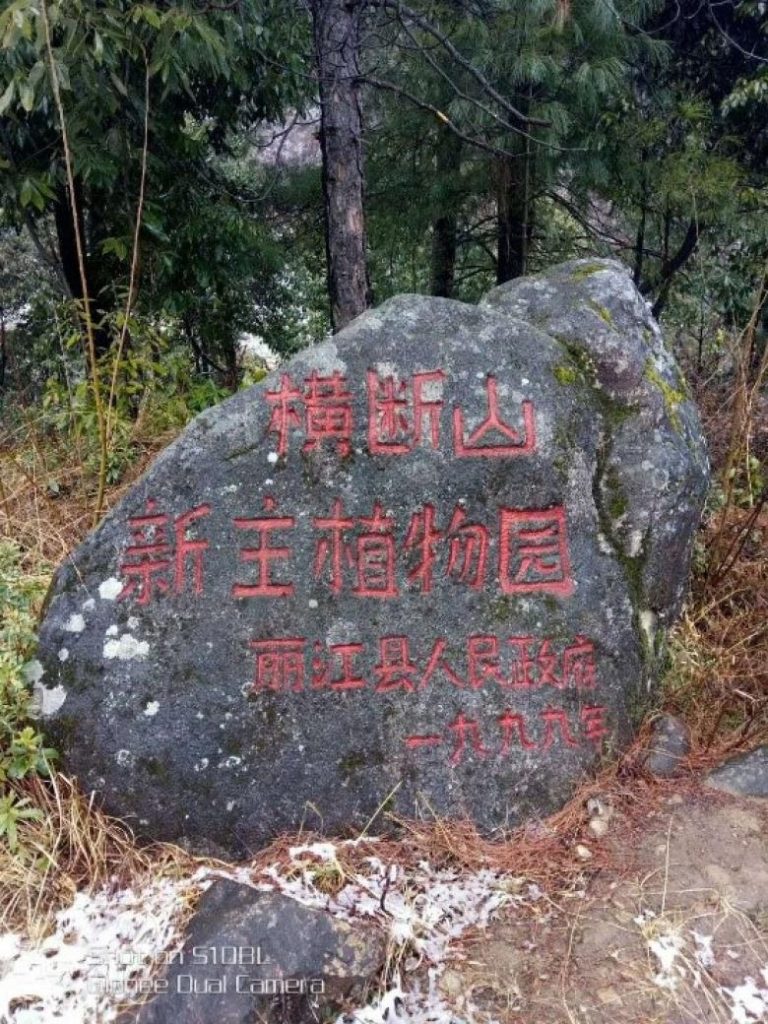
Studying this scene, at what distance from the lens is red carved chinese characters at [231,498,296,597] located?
2.97 m

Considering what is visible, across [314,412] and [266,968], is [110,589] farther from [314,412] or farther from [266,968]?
[266,968]

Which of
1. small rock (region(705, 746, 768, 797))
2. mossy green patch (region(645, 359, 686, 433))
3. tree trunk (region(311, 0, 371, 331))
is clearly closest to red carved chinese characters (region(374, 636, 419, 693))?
small rock (region(705, 746, 768, 797))

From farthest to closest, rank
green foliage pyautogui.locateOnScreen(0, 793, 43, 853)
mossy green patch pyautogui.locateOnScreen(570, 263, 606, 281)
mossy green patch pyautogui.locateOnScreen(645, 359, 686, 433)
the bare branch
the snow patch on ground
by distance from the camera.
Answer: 1. the bare branch
2. mossy green patch pyautogui.locateOnScreen(570, 263, 606, 281)
3. mossy green patch pyautogui.locateOnScreen(645, 359, 686, 433)
4. green foliage pyautogui.locateOnScreen(0, 793, 43, 853)
5. the snow patch on ground

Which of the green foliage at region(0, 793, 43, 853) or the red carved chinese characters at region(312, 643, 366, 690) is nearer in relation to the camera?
the green foliage at region(0, 793, 43, 853)

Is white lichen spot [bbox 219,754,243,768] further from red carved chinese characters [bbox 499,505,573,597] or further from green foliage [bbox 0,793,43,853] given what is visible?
red carved chinese characters [bbox 499,505,573,597]

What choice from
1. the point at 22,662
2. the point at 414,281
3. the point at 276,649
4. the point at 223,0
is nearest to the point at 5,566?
the point at 22,662

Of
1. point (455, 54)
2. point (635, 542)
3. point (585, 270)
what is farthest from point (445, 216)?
point (635, 542)

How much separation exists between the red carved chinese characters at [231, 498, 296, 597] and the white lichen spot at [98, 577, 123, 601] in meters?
0.38

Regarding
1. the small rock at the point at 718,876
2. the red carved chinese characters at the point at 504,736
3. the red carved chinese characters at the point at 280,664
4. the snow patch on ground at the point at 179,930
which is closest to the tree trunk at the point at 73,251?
the red carved chinese characters at the point at 280,664

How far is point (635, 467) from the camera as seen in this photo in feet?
10.5

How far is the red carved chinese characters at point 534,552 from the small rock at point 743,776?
839 mm

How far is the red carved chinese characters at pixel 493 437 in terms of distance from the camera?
3.04 metres

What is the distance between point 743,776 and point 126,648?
6.95 feet

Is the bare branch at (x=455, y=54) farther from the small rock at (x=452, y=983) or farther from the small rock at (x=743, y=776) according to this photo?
the small rock at (x=452, y=983)
